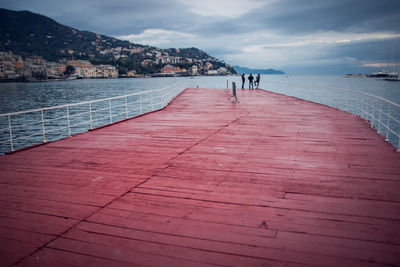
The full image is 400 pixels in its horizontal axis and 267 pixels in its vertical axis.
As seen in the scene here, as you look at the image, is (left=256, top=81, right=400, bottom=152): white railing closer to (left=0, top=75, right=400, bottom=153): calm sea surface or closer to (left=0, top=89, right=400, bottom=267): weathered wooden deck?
(left=0, top=75, right=400, bottom=153): calm sea surface

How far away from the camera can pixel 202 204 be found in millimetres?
2949

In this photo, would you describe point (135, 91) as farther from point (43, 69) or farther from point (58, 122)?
point (43, 69)

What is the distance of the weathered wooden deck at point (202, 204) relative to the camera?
2.14 m

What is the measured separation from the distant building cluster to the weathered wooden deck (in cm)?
16207

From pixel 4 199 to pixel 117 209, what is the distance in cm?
141

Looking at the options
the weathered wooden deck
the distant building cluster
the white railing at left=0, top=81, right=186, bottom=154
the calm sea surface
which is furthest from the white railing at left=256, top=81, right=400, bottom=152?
the distant building cluster

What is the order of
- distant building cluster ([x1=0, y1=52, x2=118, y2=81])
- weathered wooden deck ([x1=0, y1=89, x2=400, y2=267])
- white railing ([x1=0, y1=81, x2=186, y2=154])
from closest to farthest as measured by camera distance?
1. weathered wooden deck ([x1=0, y1=89, x2=400, y2=267])
2. white railing ([x1=0, y1=81, x2=186, y2=154])
3. distant building cluster ([x1=0, y1=52, x2=118, y2=81])

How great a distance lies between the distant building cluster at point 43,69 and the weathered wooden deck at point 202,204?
532ft

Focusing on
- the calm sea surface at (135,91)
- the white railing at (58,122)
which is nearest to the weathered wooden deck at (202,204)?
the white railing at (58,122)

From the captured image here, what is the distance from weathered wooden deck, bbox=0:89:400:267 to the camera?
2139mm

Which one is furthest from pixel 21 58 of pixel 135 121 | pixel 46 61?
pixel 135 121

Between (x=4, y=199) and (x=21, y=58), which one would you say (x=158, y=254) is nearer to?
(x=4, y=199)

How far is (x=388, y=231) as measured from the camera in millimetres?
2391

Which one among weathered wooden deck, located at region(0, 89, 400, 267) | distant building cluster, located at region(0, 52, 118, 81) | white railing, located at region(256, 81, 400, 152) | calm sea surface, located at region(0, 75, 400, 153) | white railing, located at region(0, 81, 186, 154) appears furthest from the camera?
distant building cluster, located at region(0, 52, 118, 81)
